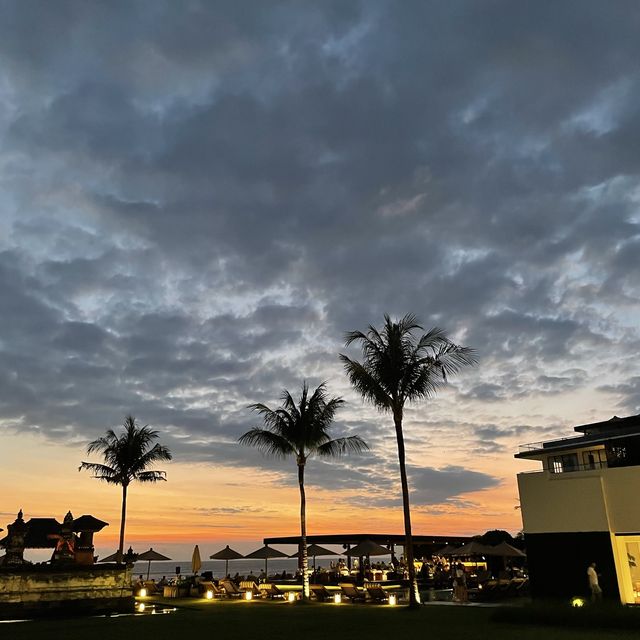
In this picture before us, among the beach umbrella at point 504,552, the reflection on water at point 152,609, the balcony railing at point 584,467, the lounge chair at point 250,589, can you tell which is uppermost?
A: the balcony railing at point 584,467

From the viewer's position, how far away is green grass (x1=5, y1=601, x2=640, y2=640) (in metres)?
15.1

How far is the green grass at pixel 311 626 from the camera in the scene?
1512 centimetres

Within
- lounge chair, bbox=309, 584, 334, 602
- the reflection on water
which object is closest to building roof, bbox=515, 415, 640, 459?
lounge chair, bbox=309, 584, 334, 602

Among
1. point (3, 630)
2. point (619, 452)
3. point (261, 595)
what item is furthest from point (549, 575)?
point (3, 630)

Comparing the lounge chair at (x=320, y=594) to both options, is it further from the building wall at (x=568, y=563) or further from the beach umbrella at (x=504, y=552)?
the building wall at (x=568, y=563)

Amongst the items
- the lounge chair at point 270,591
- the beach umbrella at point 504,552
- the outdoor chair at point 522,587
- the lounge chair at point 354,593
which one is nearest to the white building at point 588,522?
the outdoor chair at point 522,587

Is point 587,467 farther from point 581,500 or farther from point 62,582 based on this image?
point 62,582

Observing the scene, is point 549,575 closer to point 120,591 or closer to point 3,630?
point 120,591

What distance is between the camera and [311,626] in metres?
17.7

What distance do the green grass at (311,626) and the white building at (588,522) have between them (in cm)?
309

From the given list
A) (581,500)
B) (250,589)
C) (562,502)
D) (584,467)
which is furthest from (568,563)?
(250,589)

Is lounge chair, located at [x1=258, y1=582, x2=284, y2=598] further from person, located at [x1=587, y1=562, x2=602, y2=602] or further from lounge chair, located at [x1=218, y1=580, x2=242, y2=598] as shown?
A: person, located at [x1=587, y1=562, x2=602, y2=602]

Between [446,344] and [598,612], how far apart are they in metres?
10.5

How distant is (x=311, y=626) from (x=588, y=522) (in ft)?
36.3
